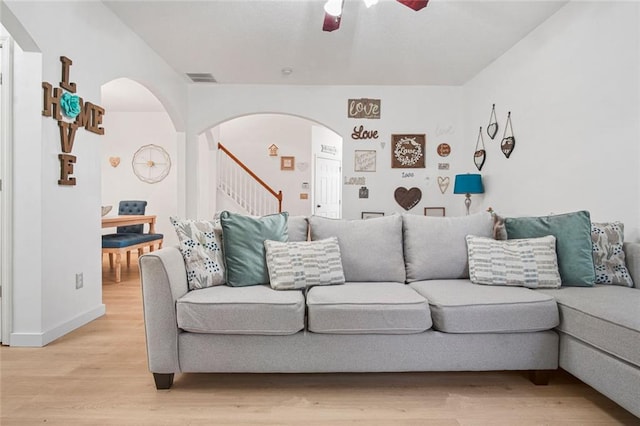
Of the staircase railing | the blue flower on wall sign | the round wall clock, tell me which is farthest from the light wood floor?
the round wall clock

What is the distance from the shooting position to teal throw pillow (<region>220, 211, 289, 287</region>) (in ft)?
7.67

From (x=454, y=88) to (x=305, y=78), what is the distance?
6.87ft

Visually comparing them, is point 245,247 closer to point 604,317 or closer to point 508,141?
point 604,317

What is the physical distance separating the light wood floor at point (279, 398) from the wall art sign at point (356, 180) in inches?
139

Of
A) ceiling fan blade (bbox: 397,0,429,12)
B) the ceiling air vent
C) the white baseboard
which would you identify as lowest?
the white baseboard

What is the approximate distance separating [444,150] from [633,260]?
330cm

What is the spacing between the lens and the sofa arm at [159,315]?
194cm

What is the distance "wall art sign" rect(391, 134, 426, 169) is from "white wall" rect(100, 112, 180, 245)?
15.0ft

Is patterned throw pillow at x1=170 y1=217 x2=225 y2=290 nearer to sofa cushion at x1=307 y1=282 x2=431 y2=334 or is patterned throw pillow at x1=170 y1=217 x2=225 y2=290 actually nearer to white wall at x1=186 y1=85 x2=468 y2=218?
sofa cushion at x1=307 y1=282 x2=431 y2=334

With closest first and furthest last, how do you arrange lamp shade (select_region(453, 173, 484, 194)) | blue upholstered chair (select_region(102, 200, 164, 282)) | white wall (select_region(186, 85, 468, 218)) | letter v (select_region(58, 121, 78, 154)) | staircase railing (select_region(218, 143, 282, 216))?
letter v (select_region(58, 121, 78, 154)), lamp shade (select_region(453, 173, 484, 194)), blue upholstered chair (select_region(102, 200, 164, 282)), white wall (select_region(186, 85, 468, 218)), staircase railing (select_region(218, 143, 282, 216))

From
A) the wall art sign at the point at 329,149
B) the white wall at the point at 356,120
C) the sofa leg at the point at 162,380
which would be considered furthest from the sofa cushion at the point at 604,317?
the wall art sign at the point at 329,149

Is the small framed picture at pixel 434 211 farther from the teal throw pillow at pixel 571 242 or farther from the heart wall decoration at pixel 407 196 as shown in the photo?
the teal throw pillow at pixel 571 242

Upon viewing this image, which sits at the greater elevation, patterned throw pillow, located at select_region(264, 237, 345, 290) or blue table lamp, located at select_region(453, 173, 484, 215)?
blue table lamp, located at select_region(453, 173, 484, 215)

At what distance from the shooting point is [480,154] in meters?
4.81
